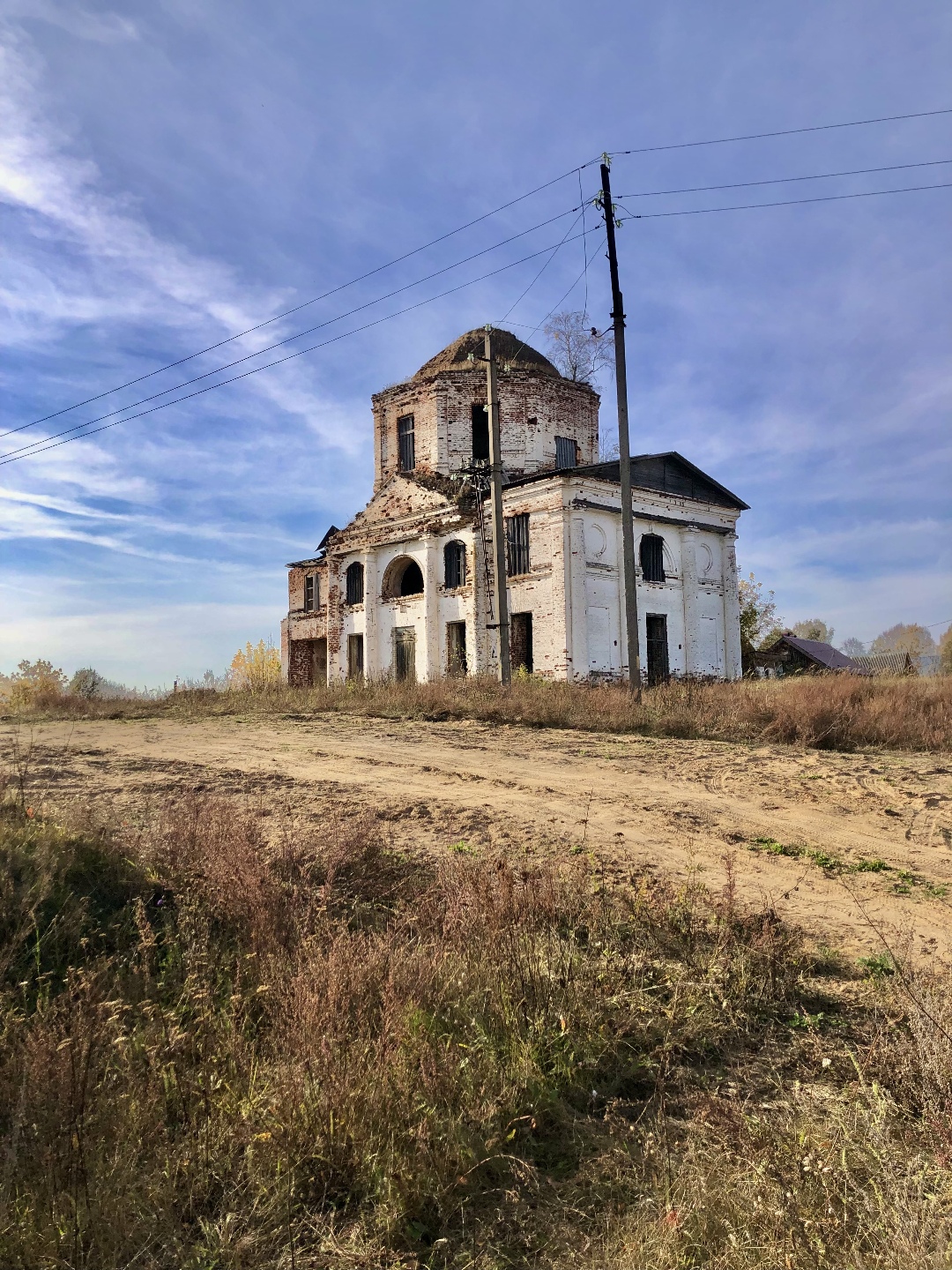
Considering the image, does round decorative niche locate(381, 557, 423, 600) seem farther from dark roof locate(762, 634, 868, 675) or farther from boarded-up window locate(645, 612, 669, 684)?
dark roof locate(762, 634, 868, 675)

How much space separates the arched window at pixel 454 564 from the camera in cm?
2755

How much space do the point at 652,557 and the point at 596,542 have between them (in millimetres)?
2912

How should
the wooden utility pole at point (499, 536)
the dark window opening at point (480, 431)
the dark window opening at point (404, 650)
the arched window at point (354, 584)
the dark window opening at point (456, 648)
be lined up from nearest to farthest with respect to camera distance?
the wooden utility pole at point (499, 536), the dark window opening at point (456, 648), the dark window opening at point (404, 650), the dark window opening at point (480, 431), the arched window at point (354, 584)

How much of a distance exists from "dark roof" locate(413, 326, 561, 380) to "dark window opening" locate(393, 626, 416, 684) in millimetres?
9535

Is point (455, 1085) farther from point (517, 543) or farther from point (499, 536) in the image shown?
point (517, 543)

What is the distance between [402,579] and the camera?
100ft

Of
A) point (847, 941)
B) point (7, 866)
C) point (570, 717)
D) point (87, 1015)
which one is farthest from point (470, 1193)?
point (570, 717)

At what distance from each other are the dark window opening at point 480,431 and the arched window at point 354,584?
245 inches

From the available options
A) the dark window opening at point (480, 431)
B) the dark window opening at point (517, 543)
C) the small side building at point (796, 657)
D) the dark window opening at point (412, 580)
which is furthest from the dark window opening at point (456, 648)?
the small side building at point (796, 657)

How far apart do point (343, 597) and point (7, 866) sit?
26.7 metres

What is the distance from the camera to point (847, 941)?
4988 mm

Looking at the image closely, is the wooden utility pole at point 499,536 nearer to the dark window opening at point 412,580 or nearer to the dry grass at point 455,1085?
the dark window opening at point 412,580

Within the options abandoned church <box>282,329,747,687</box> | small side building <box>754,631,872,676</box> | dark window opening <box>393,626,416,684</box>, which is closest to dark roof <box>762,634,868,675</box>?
small side building <box>754,631,872,676</box>

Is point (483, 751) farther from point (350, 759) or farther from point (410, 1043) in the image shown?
point (410, 1043)
